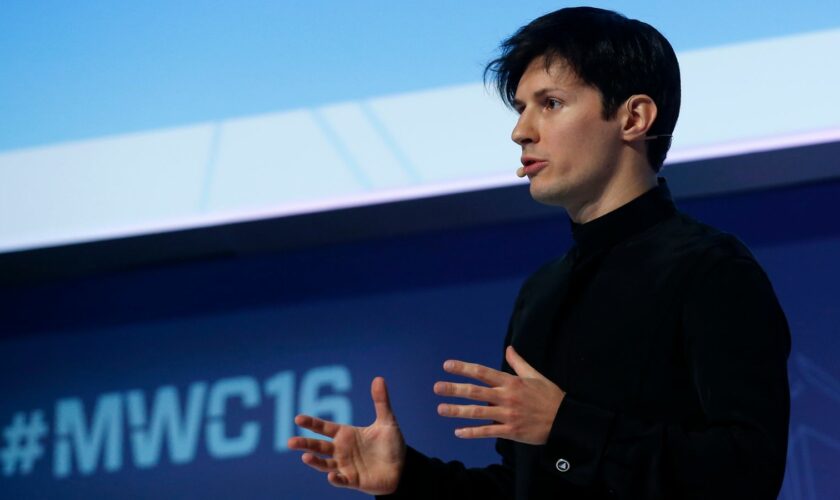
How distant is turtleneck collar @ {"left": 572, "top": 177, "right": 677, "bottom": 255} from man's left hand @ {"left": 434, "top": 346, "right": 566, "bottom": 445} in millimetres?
288

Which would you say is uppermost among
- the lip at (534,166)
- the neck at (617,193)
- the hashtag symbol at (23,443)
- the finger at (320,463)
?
the lip at (534,166)

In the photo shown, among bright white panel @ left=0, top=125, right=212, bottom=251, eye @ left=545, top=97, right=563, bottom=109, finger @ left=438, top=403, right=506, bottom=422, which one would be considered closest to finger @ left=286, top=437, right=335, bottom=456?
finger @ left=438, top=403, right=506, bottom=422

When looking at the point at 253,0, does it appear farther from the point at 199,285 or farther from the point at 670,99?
the point at 670,99

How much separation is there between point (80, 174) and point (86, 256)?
202mm

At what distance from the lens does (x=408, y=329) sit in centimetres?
238

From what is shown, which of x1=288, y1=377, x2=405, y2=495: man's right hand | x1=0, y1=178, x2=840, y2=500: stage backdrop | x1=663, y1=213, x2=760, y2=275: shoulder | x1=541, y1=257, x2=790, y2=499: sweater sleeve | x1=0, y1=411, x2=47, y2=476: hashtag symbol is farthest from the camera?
x1=0, y1=411, x2=47, y2=476: hashtag symbol

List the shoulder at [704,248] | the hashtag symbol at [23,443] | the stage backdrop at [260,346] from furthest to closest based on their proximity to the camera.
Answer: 1. the hashtag symbol at [23,443]
2. the stage backdrop at [260,346]
3. the shoulder at [704,248]

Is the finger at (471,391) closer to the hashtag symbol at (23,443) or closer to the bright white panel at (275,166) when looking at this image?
the bright white panel at (275,166)

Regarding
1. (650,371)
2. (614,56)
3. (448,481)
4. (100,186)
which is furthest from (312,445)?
(100,186)

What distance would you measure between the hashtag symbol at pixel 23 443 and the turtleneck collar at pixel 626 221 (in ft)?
5.72

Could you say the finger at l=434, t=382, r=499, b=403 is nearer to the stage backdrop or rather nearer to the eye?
the eye

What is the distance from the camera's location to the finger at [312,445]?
3.91ft

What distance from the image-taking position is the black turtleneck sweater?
1010 mm

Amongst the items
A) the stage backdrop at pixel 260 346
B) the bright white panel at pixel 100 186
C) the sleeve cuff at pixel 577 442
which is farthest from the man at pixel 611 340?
the bright white panel at pixel 100 186
